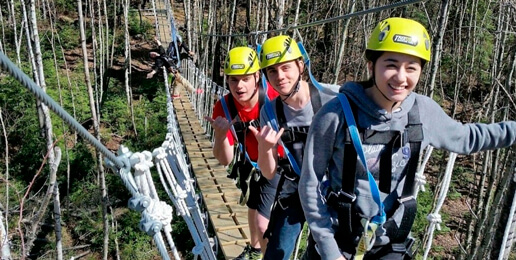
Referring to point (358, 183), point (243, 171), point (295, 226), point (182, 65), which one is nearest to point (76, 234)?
point (182, 65)

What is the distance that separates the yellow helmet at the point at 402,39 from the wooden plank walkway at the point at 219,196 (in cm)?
154

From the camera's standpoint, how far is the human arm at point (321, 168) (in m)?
0.97

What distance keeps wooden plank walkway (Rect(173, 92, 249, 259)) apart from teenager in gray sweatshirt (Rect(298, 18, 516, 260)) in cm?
130

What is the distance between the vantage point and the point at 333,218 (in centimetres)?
102

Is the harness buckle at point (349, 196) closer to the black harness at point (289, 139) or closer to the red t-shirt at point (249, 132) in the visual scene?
the black harness at point (289, 139)

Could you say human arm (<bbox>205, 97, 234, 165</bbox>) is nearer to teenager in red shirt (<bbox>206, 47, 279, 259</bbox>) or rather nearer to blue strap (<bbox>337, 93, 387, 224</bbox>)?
teenager in red shirt (<bbox>206, 47, 279, 259</bbox>)

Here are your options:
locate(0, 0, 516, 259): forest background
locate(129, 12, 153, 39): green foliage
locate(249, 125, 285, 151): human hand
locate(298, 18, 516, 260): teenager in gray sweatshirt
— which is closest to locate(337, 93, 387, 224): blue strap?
locate(298, 18, 516, 260): teenager in gray sweatshirt

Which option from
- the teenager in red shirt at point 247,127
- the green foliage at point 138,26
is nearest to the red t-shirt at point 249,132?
the teenager in red shirt at point 247,127

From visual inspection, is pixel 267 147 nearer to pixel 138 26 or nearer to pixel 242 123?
pixel 242 123

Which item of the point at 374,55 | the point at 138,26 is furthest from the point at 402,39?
the point at 138,26

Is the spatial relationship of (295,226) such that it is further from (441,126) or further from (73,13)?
(73,13)

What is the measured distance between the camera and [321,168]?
0.99m

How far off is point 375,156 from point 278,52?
0.61m

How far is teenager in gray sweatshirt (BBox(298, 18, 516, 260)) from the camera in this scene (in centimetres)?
95
